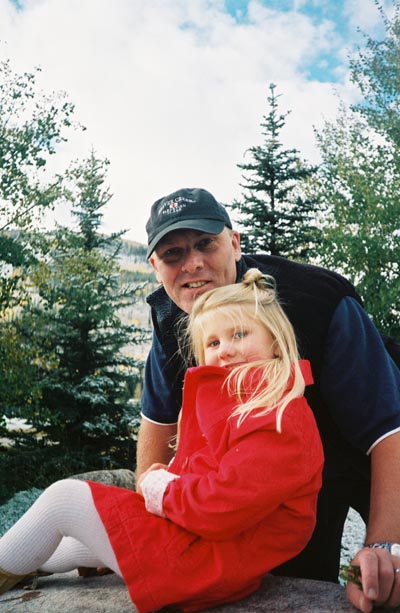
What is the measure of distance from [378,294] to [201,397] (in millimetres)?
14943

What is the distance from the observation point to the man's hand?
1680mm

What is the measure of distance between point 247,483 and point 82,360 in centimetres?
1168

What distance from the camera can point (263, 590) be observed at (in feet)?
6.51

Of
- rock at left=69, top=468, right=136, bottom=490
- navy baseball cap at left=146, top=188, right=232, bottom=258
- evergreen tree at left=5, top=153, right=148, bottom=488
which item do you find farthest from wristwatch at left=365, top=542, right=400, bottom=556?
evergreen tree at left=5, top=153, right=148, bottom=488

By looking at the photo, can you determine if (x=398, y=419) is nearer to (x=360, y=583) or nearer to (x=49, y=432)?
(x=360, y=583)

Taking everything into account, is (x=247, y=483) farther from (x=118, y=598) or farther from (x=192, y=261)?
(x=192, y=261)

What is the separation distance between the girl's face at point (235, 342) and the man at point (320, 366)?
0.40 m

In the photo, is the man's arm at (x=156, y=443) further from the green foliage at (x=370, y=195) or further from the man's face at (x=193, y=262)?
the green foliage at (x=370, y=195)

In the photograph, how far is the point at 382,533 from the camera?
75.7 inches

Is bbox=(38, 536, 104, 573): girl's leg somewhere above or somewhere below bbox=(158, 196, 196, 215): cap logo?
below

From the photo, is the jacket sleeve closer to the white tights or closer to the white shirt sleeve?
the white shirt sleeve

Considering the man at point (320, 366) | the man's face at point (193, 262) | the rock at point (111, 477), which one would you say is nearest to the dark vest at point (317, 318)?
the man at point (320, 366)

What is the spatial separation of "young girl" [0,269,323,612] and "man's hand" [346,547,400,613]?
0.20m

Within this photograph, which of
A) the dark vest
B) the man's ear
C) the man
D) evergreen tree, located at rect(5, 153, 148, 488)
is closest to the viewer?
the man
